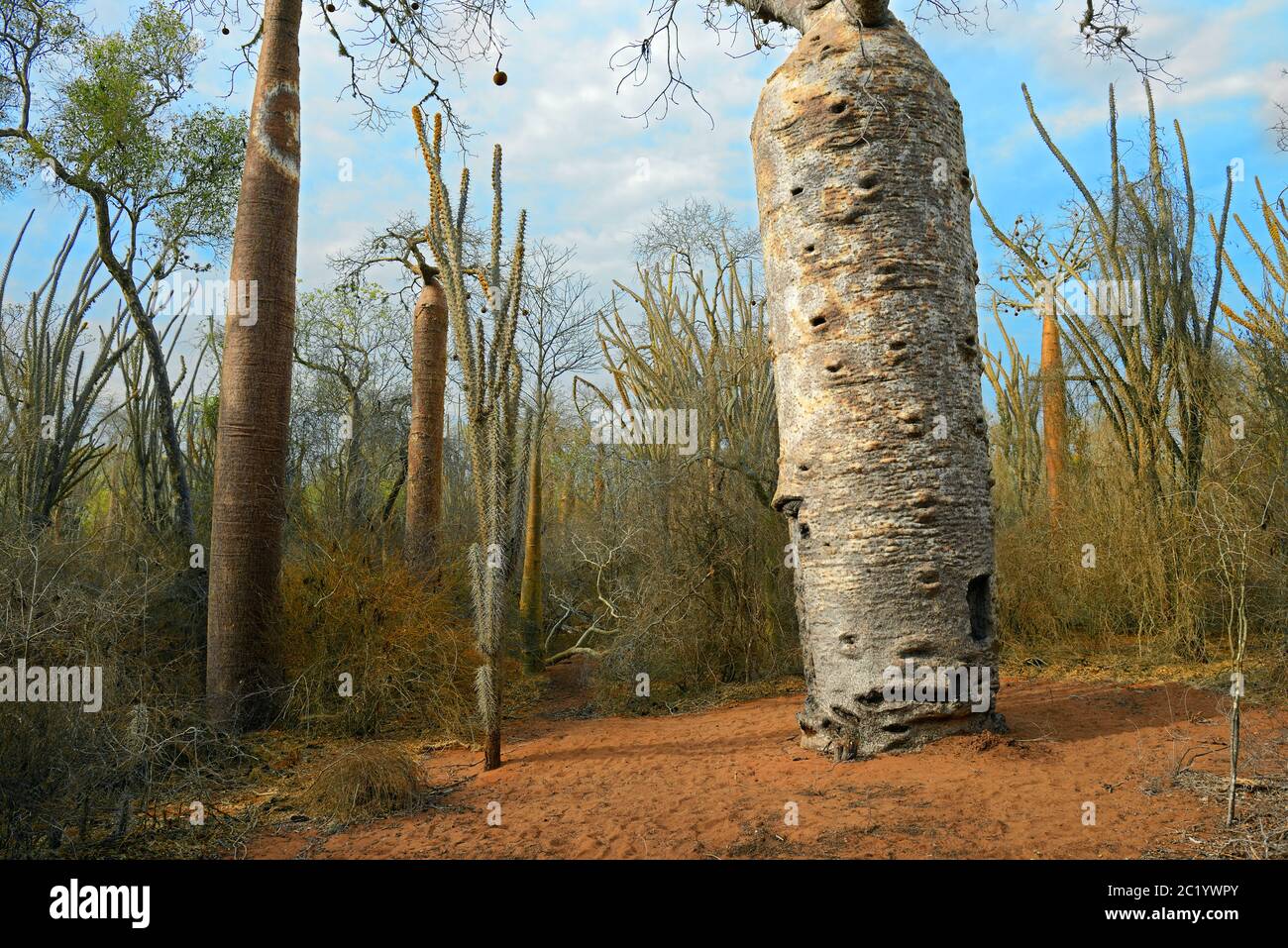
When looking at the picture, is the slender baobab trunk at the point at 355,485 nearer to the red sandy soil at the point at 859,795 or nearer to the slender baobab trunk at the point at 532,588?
the slender baobab trunk at the point at 532,588

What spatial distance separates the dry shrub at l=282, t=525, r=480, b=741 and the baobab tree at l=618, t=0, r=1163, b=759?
9.39ft

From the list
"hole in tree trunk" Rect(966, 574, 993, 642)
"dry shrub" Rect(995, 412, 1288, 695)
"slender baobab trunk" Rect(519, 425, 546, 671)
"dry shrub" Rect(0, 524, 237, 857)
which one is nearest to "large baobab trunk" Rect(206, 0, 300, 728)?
"dry shrub" Rect(0, 524, 237, 857)

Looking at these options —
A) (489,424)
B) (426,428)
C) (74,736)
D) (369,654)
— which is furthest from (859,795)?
(426,428)

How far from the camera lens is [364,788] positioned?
4.53 meters

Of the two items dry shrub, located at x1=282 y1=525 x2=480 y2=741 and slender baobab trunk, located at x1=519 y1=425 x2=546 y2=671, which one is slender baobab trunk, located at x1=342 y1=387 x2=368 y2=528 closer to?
dry shrub, located at x1=282 y1=525 x2=480 y2=741

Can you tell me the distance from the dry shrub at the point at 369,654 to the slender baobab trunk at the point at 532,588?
8.72ft

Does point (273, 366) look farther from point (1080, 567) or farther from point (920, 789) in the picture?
point (1080, 567)

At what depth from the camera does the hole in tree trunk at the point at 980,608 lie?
5094 millimetres

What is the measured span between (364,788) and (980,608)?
3.50 m

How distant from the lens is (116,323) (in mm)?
10195

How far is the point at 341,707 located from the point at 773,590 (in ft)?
12.8

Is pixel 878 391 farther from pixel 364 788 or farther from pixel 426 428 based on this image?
pixel 426 428

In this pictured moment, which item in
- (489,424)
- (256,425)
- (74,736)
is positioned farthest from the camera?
(256,425)

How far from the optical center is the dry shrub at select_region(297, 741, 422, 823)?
4500 millimetres
